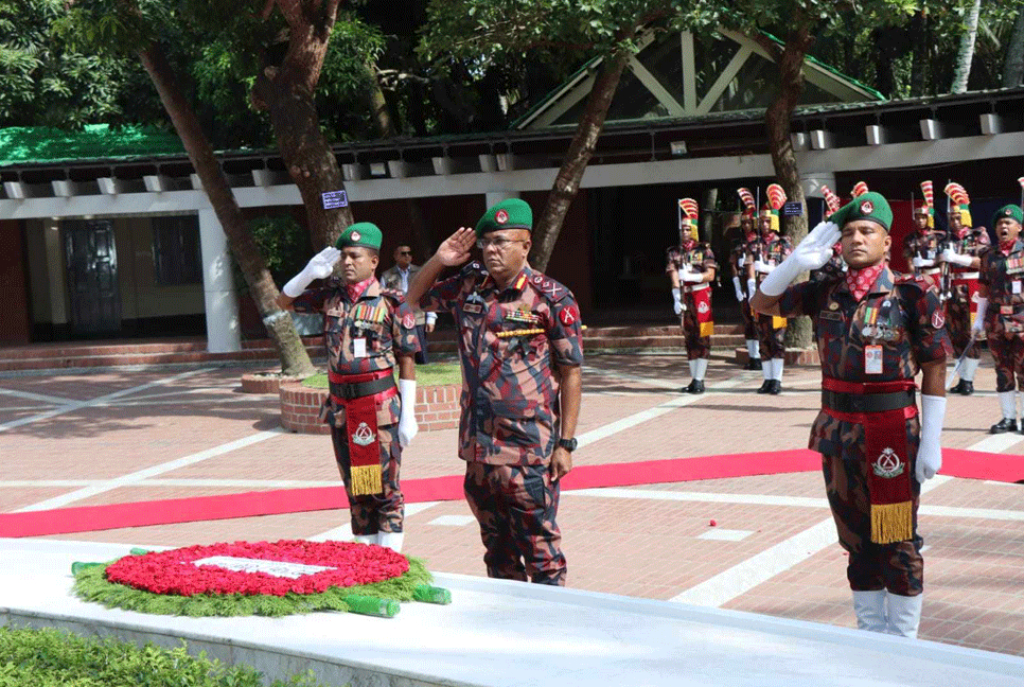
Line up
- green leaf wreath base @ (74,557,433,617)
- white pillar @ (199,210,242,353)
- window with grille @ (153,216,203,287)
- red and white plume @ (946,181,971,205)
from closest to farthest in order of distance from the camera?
green leaf wreath base @ (74,557,433,617) → red and white plume @ (946,181,971,205) → white pillar @ (199,210,242,353) → window with grille @ (153,216,203,287)

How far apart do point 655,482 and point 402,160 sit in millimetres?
11917

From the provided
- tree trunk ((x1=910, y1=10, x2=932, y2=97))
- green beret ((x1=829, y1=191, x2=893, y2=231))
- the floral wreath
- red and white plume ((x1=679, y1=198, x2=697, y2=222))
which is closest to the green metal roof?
red and white plume ((x1=679, y1=198, x2=697, y2=222))

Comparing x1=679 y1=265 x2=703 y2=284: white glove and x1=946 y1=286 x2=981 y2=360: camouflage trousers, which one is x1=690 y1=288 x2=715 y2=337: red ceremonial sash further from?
x1=946 y1=286 x2=981 y2=360: camouflage trousers

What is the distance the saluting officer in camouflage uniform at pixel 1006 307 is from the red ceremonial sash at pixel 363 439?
630cm

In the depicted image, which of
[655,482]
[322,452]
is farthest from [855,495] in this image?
[322,452]

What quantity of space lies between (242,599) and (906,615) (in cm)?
273

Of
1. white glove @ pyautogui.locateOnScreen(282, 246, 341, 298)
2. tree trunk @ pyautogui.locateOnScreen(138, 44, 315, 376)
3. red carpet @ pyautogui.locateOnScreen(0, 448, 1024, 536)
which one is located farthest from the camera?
tree trunk @ pyautogui.locateOnScreen(138, 44, 315, 376)

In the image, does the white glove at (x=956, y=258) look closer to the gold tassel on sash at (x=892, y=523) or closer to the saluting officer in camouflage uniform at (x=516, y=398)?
the gold tassel on sash at (x=892, y=523)

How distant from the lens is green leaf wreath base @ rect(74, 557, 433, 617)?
460 centimetres

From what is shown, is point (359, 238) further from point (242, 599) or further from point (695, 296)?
point (695, 296)

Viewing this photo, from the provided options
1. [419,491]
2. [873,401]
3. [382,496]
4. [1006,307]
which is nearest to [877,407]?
[873,401]

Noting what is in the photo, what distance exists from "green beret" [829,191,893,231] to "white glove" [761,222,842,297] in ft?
0.18

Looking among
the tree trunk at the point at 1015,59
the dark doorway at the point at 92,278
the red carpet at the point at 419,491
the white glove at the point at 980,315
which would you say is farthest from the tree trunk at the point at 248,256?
the tree trunk at the point at 1015,59

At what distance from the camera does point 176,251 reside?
2548cm
